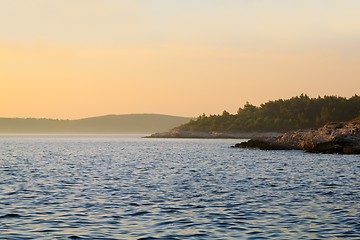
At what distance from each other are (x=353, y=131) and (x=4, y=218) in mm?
81243

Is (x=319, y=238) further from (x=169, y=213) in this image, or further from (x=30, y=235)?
(x=30, y=235)

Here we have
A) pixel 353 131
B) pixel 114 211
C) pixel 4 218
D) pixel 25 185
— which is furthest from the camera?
pixel 353 131

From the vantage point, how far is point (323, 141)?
104375 millimetres

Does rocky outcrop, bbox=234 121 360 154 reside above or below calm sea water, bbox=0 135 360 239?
above

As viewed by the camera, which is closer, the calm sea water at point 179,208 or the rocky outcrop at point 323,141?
the calm sea water at point 179,208

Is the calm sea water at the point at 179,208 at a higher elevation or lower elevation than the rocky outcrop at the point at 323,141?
lower

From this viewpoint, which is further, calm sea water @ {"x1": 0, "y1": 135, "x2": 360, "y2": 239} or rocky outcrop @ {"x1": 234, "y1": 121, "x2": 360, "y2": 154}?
rocky outcrop @ {"x1": 234, "y1": 121, "x2": 360, "y2": 154}

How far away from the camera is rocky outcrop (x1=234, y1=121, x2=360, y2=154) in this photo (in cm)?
9650

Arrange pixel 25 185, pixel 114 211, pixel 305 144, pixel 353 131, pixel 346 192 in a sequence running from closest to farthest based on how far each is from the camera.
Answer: pixel 114 211 < pixel 346 192 < pixel 25 185 < pixel 353 131 < pixel 305 144

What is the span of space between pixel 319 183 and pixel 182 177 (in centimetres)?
1197

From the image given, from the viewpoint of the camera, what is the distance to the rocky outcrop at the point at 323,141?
9650 centimetres

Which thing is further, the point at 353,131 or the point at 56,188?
the point at 353,131

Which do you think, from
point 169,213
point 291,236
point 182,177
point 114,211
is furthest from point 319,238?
point 182,177

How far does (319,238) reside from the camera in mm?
21703
